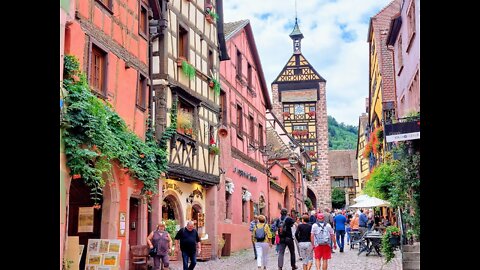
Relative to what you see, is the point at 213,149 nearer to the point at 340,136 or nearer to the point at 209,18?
the point at 209,18

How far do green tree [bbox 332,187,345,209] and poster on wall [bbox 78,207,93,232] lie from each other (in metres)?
54.2

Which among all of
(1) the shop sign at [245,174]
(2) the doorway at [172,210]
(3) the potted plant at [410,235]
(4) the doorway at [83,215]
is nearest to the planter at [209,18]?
(1) the shop sign at [245,174]

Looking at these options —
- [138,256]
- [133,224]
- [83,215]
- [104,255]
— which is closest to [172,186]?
[133,224]

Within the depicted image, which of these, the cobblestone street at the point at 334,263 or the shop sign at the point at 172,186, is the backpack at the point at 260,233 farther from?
the shop sign at the point at 172,186

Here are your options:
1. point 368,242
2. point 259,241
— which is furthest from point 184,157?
point 368,242

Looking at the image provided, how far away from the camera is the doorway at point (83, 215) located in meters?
12.9

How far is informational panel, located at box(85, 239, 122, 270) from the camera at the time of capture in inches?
448

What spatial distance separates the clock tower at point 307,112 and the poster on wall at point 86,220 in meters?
42.6

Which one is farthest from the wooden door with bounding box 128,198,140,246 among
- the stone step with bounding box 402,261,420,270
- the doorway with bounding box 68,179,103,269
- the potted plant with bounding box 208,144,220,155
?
the stone step with bounding box 402,261,420,270

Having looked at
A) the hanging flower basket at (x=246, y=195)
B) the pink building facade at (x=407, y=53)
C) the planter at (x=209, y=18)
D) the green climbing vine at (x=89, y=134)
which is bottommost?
A: the hanging flower basket at (x=246, y=195)
